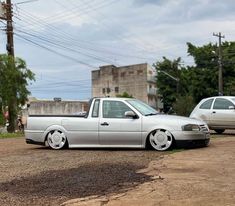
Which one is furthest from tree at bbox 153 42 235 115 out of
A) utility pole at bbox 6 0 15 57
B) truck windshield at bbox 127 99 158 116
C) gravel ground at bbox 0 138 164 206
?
gravel ground at bbox 0 138 164 206

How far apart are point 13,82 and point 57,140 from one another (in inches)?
694

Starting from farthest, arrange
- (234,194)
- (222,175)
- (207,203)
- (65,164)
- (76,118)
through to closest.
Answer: (76,118)
(65,164)
(222,175)
(234,194)
(207,203)

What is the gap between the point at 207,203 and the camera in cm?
663

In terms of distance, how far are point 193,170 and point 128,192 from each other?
7.23 feet

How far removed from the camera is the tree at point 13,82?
1230 inches

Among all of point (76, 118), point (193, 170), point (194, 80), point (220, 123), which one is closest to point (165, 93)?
point (194, 80)

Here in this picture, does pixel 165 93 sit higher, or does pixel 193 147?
pixel 165 93

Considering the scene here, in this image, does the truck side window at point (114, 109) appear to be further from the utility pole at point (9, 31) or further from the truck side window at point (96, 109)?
the utility pole at point (9, 31)

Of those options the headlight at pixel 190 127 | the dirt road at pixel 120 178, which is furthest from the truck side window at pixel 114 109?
the dirt road at pixel 120 178

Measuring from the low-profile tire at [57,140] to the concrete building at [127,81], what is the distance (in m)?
80.3

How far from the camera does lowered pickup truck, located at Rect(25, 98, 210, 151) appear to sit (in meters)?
13.5

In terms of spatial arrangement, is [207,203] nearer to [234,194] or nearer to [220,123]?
[234,194]

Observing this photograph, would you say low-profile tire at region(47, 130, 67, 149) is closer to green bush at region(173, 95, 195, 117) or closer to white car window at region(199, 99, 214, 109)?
white car window at region(199, 99, 214, 109)

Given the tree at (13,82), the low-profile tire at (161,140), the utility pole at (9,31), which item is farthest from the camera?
the utility pole at (9,31)
